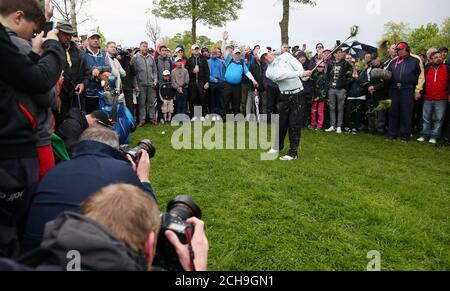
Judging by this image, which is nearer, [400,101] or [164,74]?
[400,101]

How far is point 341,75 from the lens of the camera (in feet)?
32.9

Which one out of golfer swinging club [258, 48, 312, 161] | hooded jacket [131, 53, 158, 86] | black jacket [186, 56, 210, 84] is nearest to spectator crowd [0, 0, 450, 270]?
hooded jacket [131, 53, 158, 86]

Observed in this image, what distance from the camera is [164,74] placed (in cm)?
1098

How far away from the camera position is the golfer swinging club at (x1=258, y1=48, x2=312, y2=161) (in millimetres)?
6617

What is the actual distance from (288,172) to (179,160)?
1957 mm

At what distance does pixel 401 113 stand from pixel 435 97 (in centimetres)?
79

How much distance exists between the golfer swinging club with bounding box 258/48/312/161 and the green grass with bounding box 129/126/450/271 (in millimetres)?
554

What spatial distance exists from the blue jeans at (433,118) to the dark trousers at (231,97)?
4.98 meters

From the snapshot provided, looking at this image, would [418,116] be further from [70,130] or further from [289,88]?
[70,130]

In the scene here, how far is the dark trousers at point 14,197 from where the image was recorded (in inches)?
78.2

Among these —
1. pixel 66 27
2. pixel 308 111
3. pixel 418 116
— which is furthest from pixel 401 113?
pixel 66 27

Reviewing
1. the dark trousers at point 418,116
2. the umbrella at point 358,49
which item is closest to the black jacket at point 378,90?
the dark trousers at point 418,116
